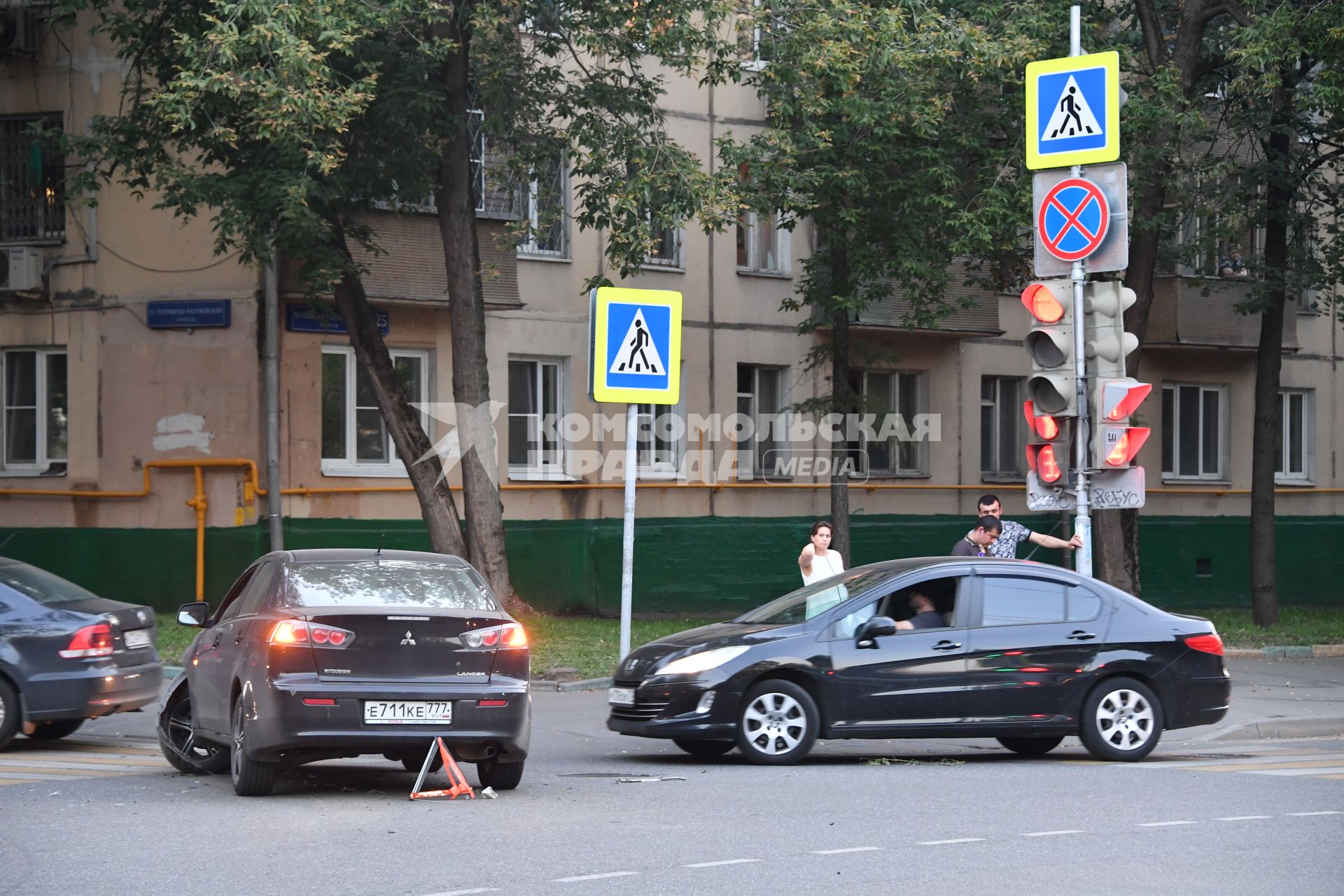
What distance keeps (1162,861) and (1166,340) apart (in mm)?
24458

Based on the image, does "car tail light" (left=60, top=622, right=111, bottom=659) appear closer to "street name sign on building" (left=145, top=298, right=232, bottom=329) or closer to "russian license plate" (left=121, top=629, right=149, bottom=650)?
"russian license plate" (left=121, top=629, right=149, bottom=650)

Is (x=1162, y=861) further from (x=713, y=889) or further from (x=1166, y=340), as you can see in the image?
(x=1166, y=340)

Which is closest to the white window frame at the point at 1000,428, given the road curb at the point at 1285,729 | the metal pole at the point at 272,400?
the metal pole at the point at 272,400

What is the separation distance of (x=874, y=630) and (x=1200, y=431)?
A: 23.0 m

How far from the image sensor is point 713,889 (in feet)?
23.7

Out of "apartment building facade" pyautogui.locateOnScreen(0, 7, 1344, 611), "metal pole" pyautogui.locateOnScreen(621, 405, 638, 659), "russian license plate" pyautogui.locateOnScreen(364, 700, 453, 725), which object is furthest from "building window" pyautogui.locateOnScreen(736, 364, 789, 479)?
"russian license plate" pyautogui.locateOnScreen(364, 700, 453, 725)

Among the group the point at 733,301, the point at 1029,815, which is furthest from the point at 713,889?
the point at 733,301

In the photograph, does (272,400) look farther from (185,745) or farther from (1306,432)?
(1306,432)

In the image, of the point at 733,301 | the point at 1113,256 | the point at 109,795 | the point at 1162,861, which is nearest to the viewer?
the point at 1162,861

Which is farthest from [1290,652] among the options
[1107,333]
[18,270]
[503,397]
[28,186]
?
[28,186]

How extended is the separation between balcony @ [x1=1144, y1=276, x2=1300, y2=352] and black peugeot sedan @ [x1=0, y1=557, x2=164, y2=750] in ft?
72.7

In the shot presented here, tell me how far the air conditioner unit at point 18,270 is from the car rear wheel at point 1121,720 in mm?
16903

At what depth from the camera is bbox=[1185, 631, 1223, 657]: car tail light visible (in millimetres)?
12695

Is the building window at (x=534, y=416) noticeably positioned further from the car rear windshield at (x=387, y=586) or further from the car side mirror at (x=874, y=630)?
the car rear windshield at (x=387, y=586)
